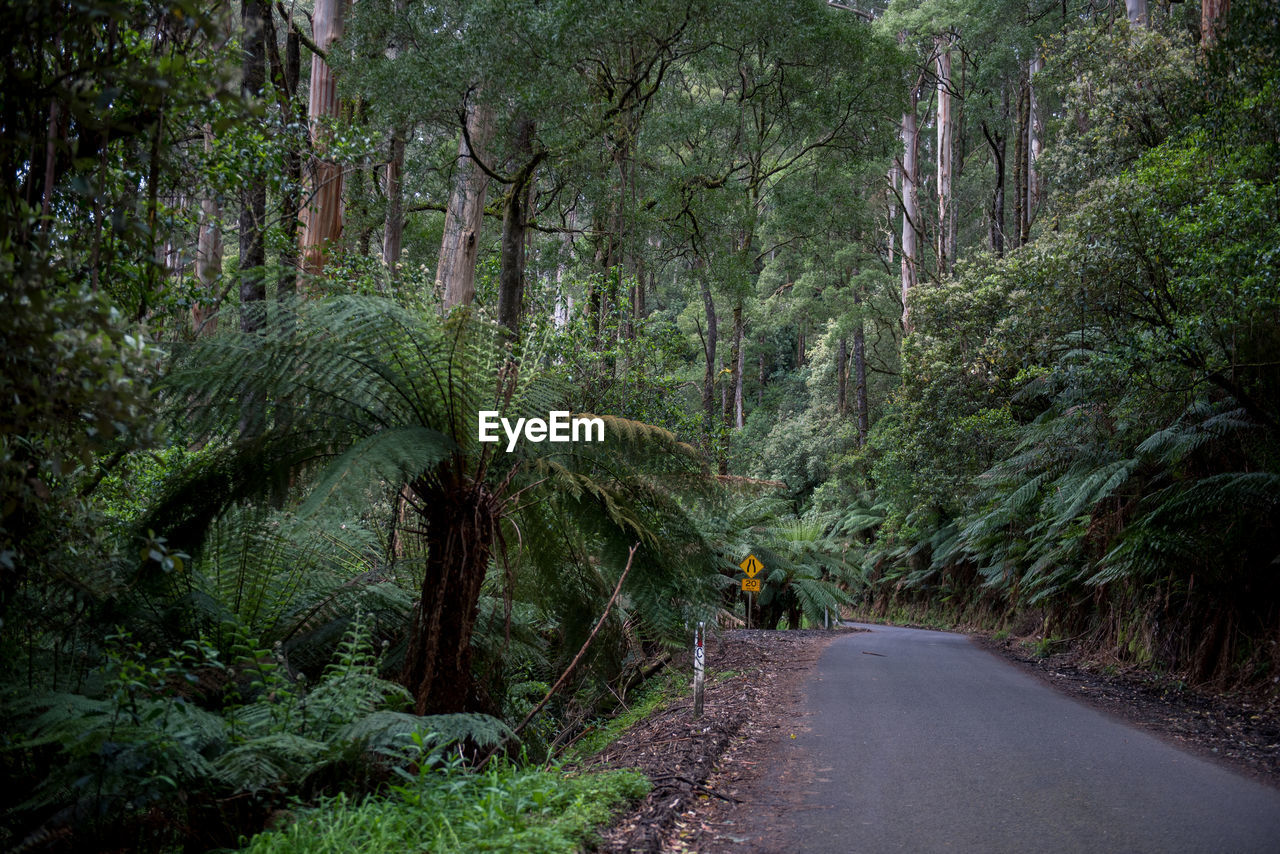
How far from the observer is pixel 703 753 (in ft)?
21.8

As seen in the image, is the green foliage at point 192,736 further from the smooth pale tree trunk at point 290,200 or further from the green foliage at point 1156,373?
the green foliage at point 1156,373

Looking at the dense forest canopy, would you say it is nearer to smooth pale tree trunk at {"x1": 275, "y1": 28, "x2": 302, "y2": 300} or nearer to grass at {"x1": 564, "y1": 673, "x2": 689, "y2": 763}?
smooth pale tree trunk at {"x1": 275, "y1": 28, "x2": 302, "y2": 300}

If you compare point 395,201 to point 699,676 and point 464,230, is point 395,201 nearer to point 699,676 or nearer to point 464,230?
point 464,230

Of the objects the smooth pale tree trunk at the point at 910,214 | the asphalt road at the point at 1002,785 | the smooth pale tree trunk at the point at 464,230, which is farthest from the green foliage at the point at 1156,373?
the smooth pale tree trunk at the point at 910,214

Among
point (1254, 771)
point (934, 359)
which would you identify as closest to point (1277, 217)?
point (1254, 771)

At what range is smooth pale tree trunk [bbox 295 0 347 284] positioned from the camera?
1015 centimetres

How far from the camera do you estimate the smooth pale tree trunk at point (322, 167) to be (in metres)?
10.1

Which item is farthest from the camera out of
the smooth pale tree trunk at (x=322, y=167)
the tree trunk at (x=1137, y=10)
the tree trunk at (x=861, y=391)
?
the tree trunk at (x=861, y=391)

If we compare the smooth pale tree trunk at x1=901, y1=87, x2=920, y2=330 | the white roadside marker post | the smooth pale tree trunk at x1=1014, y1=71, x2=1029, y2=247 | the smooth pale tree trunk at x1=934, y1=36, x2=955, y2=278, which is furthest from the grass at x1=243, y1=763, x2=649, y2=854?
the smooth pale tree trunk at x1=934, y1=36, x2=955, y2=278

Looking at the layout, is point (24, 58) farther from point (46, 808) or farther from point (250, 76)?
point (250, 76)

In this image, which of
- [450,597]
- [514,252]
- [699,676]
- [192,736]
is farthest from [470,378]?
[514,252]

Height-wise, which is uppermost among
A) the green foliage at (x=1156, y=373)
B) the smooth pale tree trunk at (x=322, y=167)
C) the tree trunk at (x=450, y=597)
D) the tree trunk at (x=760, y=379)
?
the tree trunk at (x=760, y=379)

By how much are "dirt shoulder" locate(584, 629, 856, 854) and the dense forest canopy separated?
812 millimetres

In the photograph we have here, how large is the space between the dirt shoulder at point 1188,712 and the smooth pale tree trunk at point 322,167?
9.19 metres
